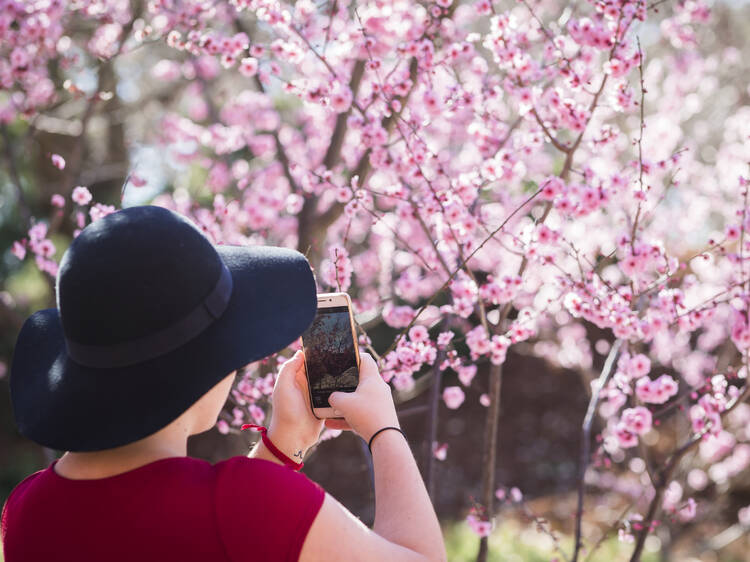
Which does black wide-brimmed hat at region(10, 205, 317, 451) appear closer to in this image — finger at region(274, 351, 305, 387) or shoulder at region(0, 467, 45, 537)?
shoulder at region(0, 467, 45, 537)

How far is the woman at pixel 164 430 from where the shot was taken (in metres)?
0.94

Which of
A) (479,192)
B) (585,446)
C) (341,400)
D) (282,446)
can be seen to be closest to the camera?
(341,400)

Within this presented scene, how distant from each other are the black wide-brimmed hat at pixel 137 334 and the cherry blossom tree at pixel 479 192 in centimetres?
98

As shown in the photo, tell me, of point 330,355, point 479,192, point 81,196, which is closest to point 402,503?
point 330,355

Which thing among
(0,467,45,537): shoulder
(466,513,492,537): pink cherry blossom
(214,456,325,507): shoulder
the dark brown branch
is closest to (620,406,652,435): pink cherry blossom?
the dark brown branch

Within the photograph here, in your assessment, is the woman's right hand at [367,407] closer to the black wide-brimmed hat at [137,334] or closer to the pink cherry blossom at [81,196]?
the black wide-brimmed hat at [137,334]

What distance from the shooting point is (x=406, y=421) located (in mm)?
7062

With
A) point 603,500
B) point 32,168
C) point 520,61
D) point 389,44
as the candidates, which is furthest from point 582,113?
point 32,168

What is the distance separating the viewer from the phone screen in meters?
1.40

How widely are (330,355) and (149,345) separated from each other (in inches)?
19.1

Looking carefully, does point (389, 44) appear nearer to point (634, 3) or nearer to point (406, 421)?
point (634, 3)

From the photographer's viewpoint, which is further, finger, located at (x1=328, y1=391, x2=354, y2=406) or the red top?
finger, located at (x1=328, y1=391, x2=354, y2=406)

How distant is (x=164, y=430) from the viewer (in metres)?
1.07

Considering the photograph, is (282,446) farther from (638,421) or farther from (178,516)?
(638,421)
